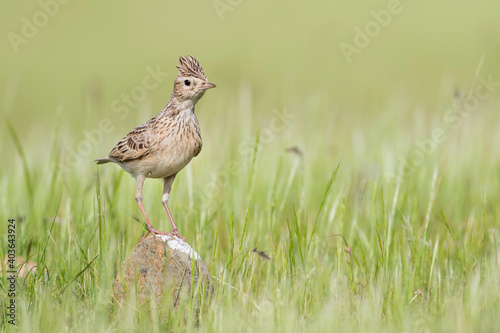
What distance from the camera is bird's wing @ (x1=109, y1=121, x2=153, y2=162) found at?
5.74 metres

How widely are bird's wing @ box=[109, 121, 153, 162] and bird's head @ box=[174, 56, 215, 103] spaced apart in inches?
20.2

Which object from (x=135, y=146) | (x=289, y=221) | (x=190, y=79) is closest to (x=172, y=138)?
(x=135, y=146)

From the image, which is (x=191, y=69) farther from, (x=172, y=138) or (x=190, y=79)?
(x=172, y=138)

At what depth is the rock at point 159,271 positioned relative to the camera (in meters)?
5.43

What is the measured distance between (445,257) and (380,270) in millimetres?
1343

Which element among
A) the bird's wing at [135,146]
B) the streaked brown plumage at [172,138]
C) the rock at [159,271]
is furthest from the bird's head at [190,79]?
the rock at [159,271]

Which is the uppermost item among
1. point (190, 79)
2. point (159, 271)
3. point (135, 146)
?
point (190, 79)

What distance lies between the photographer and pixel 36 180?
330 inches

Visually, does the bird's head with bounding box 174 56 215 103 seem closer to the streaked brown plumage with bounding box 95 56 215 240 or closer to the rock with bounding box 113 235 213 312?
the streaked brown plumage with bounding box 95 56 215 240

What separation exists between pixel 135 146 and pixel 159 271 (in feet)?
3.45

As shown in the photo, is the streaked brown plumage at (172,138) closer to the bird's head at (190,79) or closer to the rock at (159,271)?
the bird's head at (190,79)

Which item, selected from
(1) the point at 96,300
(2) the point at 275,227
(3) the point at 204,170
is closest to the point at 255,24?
(3) the point at 204,170

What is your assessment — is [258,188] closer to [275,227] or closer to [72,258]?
[275,227]

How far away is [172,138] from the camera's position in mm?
5637
